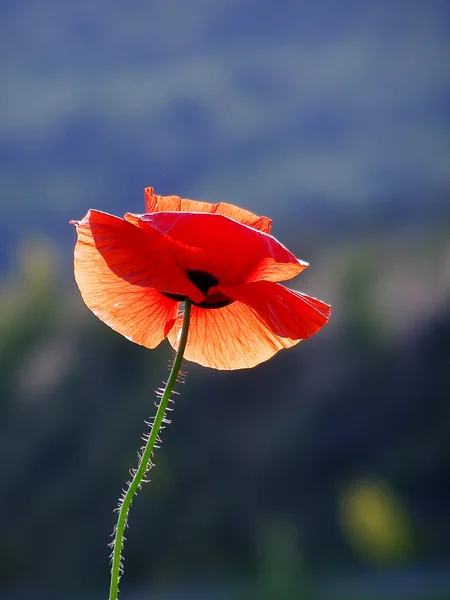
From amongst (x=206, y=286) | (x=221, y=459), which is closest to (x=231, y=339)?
(x=206, y=286)

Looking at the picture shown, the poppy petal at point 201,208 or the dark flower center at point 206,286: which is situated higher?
the poppy petal at point 201,208

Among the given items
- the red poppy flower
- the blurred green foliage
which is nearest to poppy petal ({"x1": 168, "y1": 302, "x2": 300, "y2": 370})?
the red poppy flower

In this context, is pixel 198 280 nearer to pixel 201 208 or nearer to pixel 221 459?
pixel 201 208

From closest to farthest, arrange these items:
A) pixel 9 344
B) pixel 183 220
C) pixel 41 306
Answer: pixel 183 220 → pixel 9 344 → pixel 41 306

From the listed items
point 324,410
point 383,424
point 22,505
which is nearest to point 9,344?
point 22,505

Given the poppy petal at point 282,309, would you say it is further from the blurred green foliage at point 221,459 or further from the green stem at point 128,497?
the blurred green foliage at point 221,459

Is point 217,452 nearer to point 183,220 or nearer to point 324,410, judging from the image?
point 324,410

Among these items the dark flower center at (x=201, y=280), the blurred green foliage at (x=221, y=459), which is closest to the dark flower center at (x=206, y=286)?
the dark flower center at (x=201, y=280)
